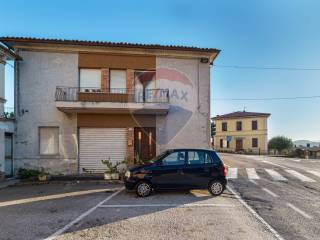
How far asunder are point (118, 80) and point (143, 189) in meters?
7.51

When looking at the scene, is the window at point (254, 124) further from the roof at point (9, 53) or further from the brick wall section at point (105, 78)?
the roof at point (9, 53)

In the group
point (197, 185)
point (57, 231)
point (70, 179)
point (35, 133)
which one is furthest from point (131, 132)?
point (57, 231)

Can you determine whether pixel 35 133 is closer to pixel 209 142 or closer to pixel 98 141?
pixel 98 141

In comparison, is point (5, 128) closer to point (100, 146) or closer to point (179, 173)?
point (100, 146)

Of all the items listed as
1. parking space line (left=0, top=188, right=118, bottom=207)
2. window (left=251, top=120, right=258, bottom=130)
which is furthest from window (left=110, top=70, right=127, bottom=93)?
window (left=251, top=120, right=258, bottom=130)

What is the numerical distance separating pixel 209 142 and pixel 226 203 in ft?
22.8

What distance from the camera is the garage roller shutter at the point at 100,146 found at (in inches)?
566

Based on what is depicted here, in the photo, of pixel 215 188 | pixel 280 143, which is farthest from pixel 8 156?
pixel 280 143

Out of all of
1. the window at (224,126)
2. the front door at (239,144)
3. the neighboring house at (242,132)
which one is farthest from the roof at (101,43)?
the window at (224,126)

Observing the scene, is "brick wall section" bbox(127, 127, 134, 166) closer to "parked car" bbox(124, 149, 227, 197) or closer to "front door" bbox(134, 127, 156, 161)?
"front door" bbox(134, 127, 156, 161)

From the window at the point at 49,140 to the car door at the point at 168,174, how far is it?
7.29 m

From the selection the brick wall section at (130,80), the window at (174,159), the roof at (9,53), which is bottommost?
the window at (174,159)

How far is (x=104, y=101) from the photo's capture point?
45.5 ft

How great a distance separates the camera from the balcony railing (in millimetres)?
14125
